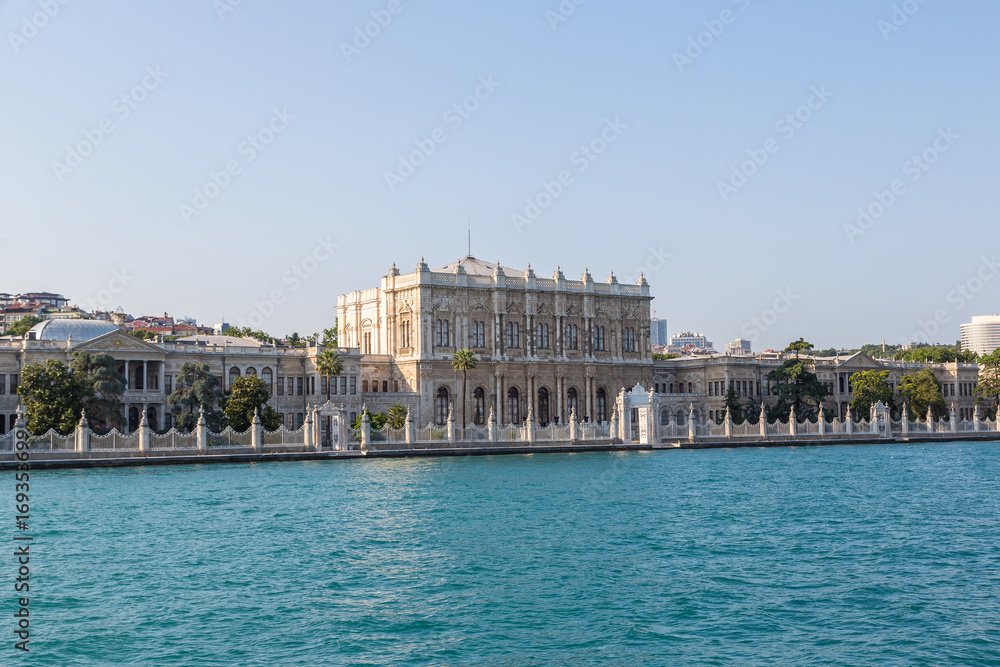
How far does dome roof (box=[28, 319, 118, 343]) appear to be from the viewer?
2190 inches

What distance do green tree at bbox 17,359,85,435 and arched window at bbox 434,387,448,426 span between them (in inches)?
862

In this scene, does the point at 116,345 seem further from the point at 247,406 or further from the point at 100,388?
the point at 247,406

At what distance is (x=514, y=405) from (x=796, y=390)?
17.1 meters

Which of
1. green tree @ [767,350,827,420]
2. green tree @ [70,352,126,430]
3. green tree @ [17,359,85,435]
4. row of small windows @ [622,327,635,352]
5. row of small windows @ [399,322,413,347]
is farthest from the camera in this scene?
row of small windows @ [622,327,635,352]

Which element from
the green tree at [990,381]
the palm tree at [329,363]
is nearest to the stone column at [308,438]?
the palm tree at [329,363]

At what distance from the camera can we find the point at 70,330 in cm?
5603

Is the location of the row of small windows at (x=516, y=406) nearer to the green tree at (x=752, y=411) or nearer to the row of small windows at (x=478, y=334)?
the row of small windows at (x=478, y=334)

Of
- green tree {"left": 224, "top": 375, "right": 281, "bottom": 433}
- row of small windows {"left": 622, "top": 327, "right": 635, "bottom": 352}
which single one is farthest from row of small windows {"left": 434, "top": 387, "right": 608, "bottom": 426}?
green tree {"left": 224, "top": 375, "right": 281, "bottom": 433}

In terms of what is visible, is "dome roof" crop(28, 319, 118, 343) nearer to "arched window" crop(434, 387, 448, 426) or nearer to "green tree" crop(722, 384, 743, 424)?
"arched window" crop(434, 387, 448, 426)

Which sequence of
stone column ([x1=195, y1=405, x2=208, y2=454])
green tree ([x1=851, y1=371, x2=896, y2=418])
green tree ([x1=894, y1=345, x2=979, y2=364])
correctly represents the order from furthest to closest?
green tree ([x1=894, y1=345, x2=979, y2=364]) < green tree ([x1=851, y1=371, x2=896, y2=418]) < stone column ([x1=195, y1=405, x2=208, y2=454])

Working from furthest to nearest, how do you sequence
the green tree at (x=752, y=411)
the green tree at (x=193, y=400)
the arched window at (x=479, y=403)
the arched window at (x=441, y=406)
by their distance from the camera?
the green tree at (x=752, y=411)
the arched window at (x=479, y=403)
the arched window at (x=441, y=406)
the green tree at (x=193, y=400)

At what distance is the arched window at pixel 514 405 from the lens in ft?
220

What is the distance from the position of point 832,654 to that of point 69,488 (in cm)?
2495

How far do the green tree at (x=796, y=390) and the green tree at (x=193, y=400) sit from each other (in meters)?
33.8
